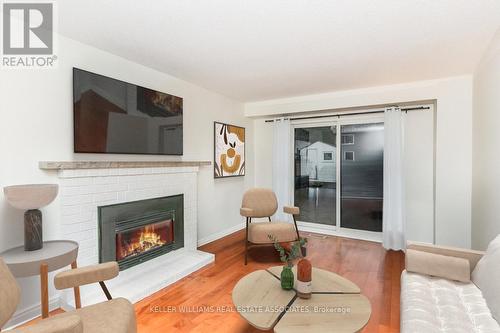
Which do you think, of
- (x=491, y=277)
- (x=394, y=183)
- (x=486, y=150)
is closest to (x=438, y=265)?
(x=491, y=277)

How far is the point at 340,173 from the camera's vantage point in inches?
173

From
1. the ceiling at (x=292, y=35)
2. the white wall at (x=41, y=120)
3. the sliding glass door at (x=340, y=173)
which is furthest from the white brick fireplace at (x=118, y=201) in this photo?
the sliding glass door at (x=340, y=173)

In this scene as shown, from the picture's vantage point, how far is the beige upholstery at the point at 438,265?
1895mm

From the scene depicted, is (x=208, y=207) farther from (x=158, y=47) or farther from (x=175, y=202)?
(x=158, y=47)

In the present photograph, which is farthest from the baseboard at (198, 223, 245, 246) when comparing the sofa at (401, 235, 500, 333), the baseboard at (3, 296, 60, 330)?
the sofa at (401, 235, 500, 333)

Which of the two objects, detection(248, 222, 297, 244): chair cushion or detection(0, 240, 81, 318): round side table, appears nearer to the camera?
detection(0, 240, 81, 318): round side table

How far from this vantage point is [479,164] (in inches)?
112

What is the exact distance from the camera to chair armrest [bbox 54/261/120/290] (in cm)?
150

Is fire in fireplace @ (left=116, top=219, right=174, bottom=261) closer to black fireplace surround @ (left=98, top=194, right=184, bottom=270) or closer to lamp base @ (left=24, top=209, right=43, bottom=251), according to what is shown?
black fireplace surround @ (left=98, top=194, right=184, bottom=270)

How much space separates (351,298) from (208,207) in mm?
2713

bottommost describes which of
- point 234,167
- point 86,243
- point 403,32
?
point 86,243

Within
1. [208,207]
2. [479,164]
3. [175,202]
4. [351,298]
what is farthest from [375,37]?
[208,207]

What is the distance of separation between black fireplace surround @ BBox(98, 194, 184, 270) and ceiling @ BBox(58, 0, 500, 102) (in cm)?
160

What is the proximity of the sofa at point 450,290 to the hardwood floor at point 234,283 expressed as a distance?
42 centimetres
